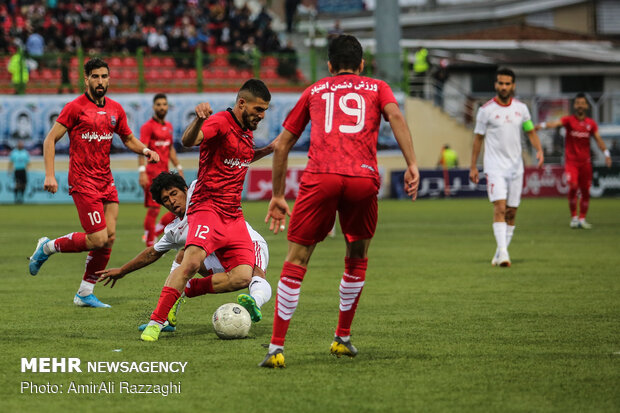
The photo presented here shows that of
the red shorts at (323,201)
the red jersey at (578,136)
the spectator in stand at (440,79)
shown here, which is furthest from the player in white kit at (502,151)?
the spectator in stand at (440,79)

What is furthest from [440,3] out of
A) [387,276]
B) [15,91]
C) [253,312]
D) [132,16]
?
[253,312]

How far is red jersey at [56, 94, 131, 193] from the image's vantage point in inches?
378

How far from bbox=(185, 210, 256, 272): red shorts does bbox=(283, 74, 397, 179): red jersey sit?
1.56 metres

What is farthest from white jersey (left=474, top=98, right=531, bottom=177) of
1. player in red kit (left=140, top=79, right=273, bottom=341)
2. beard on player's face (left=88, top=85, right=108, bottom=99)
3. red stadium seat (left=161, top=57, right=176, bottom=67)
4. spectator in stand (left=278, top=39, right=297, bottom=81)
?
red stadium seat (left=161, top=57, right=176, bottom=67)

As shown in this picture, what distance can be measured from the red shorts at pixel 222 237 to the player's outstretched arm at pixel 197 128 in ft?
2.79

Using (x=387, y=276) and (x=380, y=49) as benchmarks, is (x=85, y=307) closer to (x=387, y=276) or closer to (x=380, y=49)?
(x=387, y=276)

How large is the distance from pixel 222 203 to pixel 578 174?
14.0 meters

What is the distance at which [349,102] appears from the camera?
653 centimetres

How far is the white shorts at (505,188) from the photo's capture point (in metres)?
13.4

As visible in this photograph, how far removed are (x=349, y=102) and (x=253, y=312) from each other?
218 cm

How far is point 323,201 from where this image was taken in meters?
6.47

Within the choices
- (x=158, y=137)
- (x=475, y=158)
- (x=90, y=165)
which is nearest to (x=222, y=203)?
(x=90, y=165)

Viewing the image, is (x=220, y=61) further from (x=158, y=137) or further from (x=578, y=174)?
(x=158, y=137)

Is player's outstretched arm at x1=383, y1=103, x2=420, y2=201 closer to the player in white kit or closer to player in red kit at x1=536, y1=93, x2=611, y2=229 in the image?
the player in white kit
